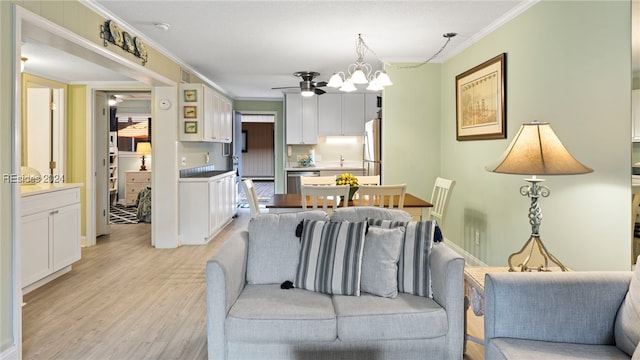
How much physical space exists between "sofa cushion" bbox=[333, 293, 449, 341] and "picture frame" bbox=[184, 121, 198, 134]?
13.9 feet

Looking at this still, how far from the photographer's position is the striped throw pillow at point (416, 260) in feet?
7.80

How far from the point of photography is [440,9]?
3562mm

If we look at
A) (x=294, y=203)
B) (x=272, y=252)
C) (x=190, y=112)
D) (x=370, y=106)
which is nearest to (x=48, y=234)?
(x=294, y=203)

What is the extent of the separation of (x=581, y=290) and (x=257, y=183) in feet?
→ 45.2

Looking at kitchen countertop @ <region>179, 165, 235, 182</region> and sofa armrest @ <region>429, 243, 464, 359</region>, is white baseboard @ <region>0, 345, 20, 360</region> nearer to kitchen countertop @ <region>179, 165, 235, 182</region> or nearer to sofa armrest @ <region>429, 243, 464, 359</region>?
sofa armrest @ <region>429, 243, 464, 359</region>

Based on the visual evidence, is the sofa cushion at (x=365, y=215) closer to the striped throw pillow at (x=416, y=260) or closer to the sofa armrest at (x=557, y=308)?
the striped throw pillow at (x=416, y=260)

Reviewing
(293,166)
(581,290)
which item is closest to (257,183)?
(293,166)

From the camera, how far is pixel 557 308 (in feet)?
5.88

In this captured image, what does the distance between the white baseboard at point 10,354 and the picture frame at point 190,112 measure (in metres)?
3.75

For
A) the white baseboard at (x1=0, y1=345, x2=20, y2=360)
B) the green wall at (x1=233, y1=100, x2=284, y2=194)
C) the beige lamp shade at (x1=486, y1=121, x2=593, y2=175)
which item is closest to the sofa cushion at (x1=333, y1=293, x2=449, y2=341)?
the beige lamp shade at (x1=486, y1=121, x2=593, y2=175)

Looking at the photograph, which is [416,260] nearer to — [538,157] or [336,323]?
[336,323]

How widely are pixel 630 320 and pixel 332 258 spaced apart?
1391 mm

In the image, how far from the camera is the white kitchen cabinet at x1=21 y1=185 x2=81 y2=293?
11.9ft

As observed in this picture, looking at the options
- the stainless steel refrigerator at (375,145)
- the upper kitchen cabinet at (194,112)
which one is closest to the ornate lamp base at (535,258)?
the stainless steel refrigerator at (375,145)
